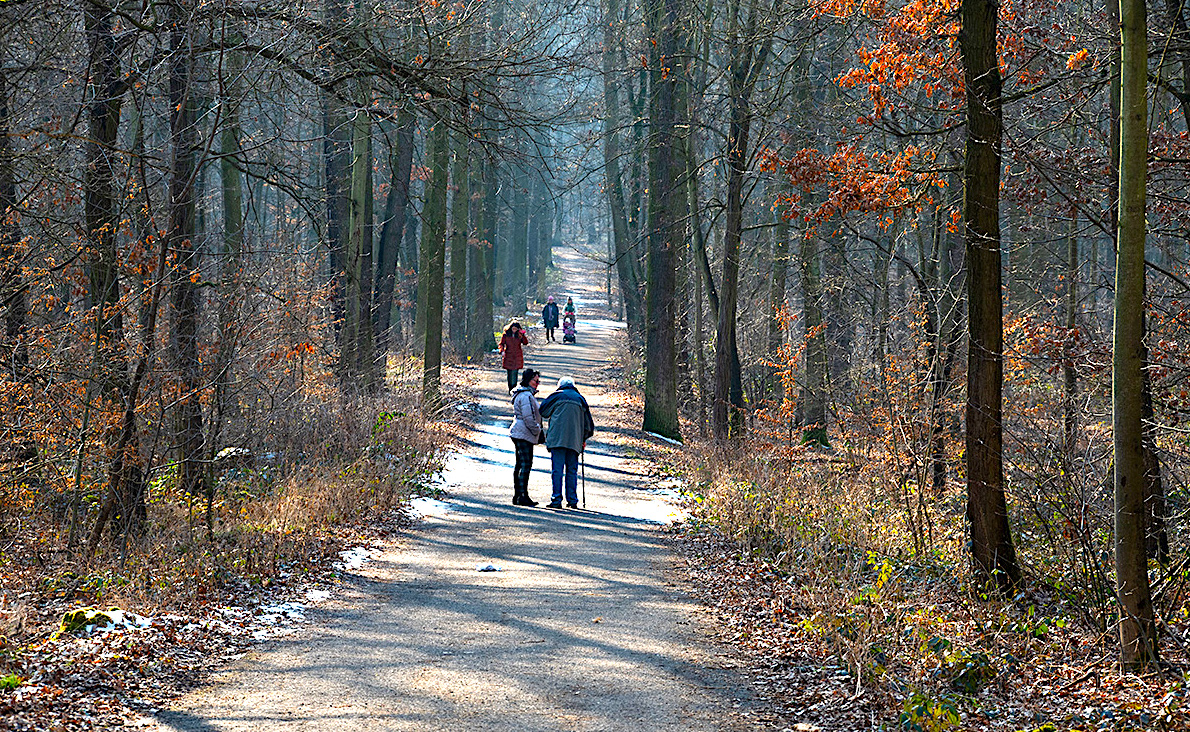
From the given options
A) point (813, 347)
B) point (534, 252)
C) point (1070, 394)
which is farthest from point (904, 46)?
point (534, 252)

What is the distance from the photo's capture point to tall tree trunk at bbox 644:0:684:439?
19.1 meters

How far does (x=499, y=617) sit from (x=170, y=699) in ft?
8.99

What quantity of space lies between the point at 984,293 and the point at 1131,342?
2.07m

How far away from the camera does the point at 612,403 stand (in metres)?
26.8

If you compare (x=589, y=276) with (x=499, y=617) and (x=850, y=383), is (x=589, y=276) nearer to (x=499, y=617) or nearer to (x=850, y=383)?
(x=850, y=383)

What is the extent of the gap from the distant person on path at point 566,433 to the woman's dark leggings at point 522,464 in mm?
262

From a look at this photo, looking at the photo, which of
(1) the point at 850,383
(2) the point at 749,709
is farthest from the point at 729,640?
(1) the point at 850,383

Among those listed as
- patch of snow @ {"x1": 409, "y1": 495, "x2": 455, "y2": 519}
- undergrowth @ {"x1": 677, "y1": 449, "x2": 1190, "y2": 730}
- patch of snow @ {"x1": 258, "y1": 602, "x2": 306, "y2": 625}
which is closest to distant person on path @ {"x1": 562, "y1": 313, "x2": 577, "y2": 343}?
patch of snow @ {"x1": 409, "y1": 495, "x2": 455, "y2": 519}

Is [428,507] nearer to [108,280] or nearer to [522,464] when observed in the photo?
[522,464]

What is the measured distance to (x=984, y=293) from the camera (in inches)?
303

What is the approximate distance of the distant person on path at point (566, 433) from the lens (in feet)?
44.0

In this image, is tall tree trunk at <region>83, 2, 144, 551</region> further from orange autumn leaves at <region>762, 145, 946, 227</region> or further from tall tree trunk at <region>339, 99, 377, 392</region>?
tall tree trunk at <region>339, 99, 377, 392</region>

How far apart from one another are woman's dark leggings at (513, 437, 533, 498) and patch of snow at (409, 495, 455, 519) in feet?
3.03

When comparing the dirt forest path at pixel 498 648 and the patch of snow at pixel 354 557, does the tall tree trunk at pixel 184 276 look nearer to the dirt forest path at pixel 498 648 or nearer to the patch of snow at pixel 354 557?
A: the patch of snow at pixel 354 557
